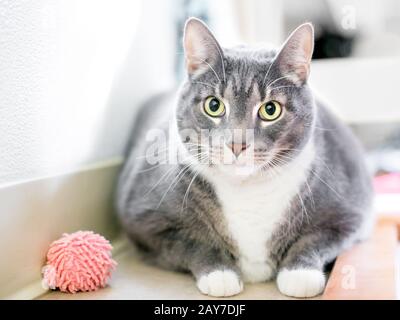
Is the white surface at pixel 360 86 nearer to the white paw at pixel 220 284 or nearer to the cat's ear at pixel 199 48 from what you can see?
the cat's ear at pixel 199 48

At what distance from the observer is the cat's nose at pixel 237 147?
1.05 meters

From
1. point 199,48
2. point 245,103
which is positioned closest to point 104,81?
point 199,48

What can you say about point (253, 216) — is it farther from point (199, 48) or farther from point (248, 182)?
point (199, 48)

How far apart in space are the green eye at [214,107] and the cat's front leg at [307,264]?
34 cm

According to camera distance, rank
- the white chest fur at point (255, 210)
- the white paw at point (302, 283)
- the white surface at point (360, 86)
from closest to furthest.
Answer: the white paw at point (302, 283) → the white chest fur at point (255, 210) → the white surface at point (360, 86)

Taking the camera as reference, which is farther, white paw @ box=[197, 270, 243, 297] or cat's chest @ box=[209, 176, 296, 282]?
cat's chest @ box=[209, 176, 296, 282]

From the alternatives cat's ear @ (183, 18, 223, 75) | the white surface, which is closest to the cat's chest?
cat's ear @ (183, 18, 223, 75)

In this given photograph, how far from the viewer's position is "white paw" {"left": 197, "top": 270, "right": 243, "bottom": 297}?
1.07 meters

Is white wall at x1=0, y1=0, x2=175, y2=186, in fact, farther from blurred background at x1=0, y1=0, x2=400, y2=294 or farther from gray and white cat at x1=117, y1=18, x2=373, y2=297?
gray and white cat at x1=117, y1=18, x2=373, y2=297

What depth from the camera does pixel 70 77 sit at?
1331 mm

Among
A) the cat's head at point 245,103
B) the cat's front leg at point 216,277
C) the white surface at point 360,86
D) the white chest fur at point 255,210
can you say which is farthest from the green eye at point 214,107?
the white surface at point 360,86

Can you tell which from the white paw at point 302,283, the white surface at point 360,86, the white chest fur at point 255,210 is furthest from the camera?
the white surface at point 360,86

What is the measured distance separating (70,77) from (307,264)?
71 cm

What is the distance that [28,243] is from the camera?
3.76ft
